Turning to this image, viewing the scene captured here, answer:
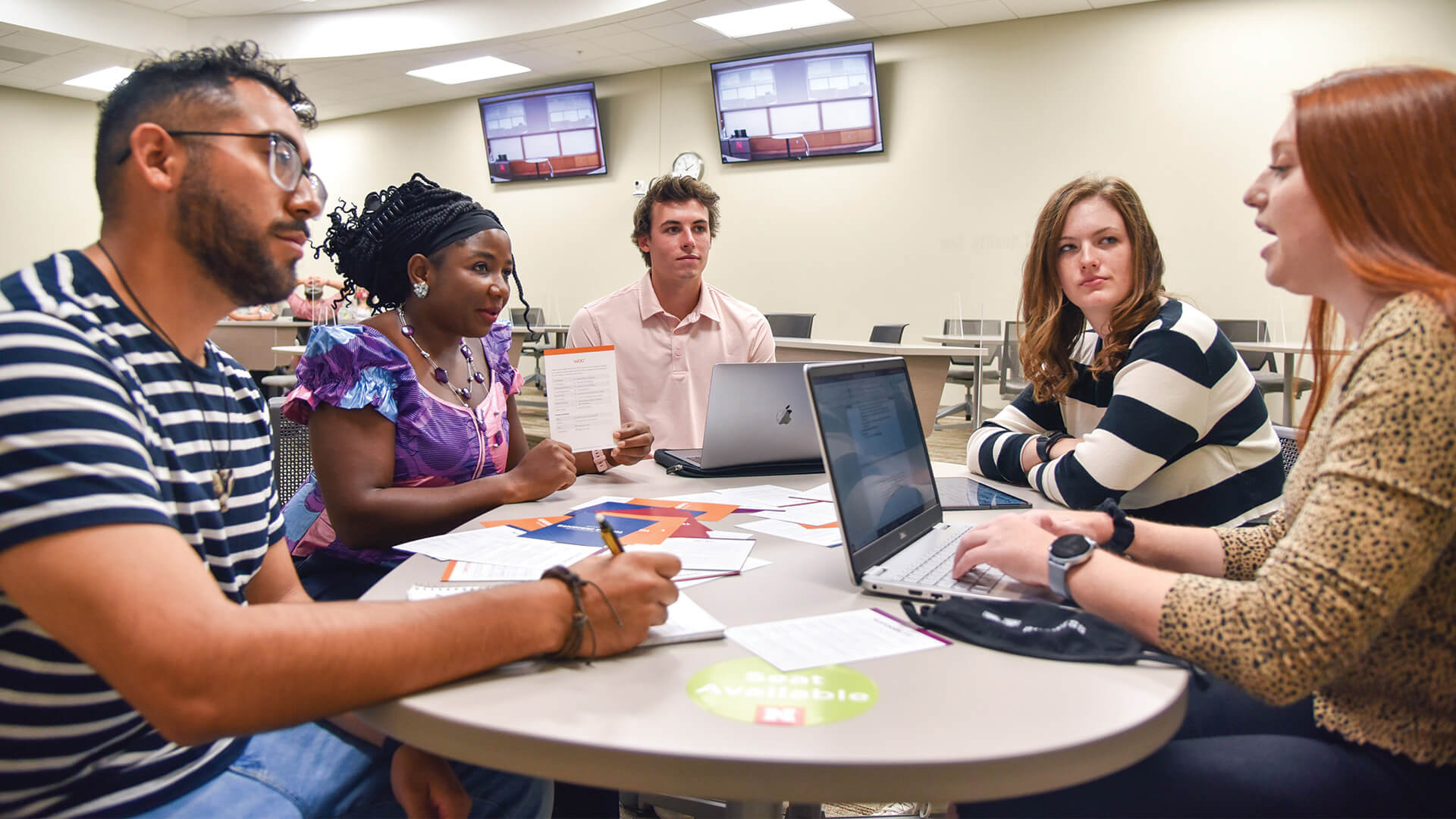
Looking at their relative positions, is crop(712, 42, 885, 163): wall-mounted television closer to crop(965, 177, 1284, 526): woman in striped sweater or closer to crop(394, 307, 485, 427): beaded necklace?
crop(965, 177, 1284, 526): woman in striped sweater

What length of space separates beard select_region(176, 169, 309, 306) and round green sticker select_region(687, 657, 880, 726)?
0.69 meters

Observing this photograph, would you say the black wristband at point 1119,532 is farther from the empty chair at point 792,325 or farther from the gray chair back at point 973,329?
the gray chair back at point 973,329

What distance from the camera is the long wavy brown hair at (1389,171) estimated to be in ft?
2.76

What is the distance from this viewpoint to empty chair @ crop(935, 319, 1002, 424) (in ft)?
20.8

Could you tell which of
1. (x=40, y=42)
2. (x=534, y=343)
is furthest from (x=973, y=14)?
(x=40, y=42)

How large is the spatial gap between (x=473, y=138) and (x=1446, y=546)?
32.1 ft

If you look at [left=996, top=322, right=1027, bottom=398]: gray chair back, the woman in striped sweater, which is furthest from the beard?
[left=996, top=322, right=1027, bottom=398]: gray chair back

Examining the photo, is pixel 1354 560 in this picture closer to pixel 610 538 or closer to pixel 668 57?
pixel 610 538

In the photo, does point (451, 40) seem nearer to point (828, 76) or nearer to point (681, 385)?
point (828, 76)

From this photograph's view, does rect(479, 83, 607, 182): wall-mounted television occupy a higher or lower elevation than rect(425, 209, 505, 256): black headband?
higher

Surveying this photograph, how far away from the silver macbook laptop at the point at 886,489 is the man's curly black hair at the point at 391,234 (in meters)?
1.00

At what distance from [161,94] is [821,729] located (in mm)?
1007

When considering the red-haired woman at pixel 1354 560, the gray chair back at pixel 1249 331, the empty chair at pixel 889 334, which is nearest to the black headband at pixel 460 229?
the red-haired woman at pixel 1354 560

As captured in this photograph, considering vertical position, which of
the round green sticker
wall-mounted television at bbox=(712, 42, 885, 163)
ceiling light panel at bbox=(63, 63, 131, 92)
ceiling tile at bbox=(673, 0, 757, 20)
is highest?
ceiling light panel at bbox=(63, 63, 131, 92)
